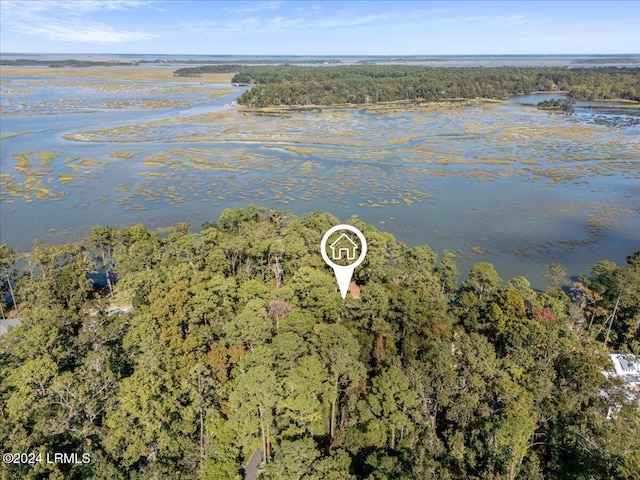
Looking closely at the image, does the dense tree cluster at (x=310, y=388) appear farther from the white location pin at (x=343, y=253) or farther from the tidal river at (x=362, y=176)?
the tidal river at (x=362, y=176)

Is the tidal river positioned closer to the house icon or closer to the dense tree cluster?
the house icon

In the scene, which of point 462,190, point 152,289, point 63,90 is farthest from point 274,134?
point 63,90

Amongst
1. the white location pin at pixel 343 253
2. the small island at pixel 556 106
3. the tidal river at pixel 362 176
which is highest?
the white location pin at pixel 343 253

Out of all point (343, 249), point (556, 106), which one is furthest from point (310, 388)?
point (556, 106)

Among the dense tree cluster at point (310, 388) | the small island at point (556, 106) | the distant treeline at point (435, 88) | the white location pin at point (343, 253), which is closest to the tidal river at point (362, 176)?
the small island at point (556, 106)

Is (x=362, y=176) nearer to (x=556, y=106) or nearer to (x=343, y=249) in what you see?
(x=343, y=249)

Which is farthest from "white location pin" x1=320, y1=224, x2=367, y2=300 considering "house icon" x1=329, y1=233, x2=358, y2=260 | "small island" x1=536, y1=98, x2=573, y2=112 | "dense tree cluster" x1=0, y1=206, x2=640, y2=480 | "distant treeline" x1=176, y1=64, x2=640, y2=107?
"small island" x1=536, y1=98, x2=573, y2=112
